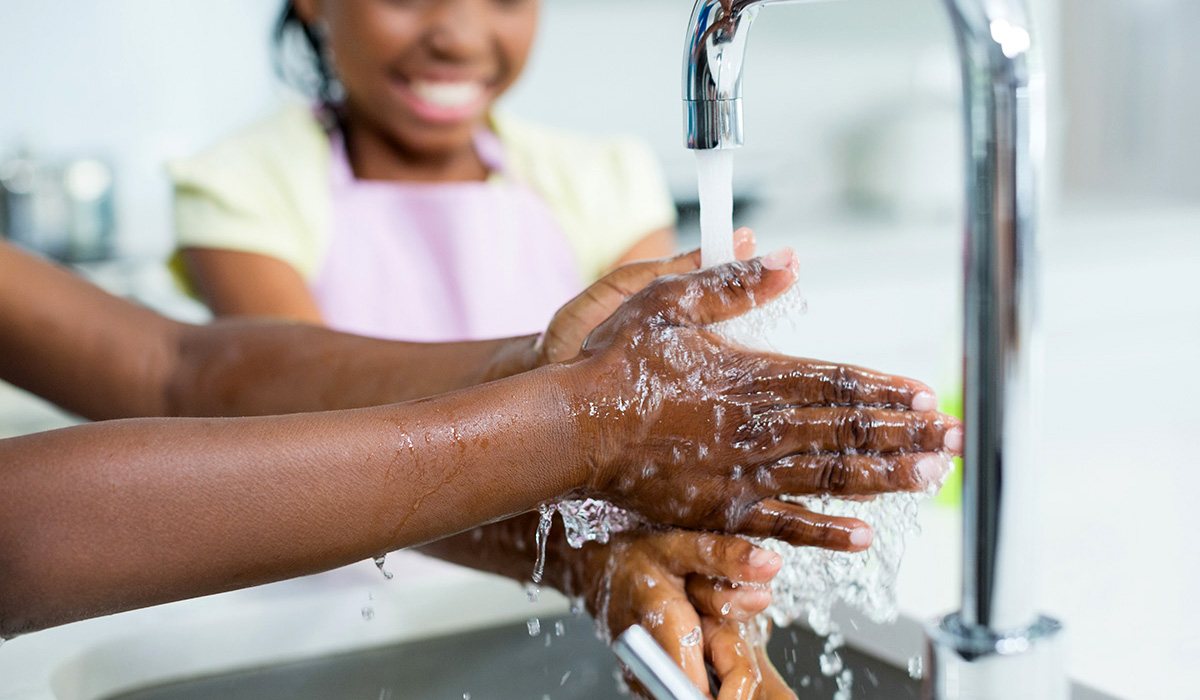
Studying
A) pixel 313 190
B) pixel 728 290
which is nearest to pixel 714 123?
pixel 728 290

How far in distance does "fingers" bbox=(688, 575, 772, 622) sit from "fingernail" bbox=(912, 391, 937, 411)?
130 mm

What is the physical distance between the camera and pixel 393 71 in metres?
1.18

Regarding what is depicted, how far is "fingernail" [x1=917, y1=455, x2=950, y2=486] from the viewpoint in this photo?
0.58 m

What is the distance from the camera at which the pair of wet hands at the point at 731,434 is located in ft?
1.91

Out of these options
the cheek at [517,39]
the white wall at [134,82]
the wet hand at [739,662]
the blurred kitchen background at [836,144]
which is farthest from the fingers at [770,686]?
the white wall at [134,82]

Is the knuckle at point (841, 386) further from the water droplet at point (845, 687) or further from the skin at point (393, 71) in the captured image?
the skin at point (393, 71)

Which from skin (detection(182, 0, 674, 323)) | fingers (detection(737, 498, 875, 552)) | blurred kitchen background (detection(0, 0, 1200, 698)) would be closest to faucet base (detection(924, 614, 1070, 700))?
fingers (detection(737, 498, 875, 552))

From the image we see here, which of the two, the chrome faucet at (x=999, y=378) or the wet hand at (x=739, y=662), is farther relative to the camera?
the wet hand at (x=739, y=662)

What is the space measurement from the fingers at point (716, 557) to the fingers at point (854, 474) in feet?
0.12

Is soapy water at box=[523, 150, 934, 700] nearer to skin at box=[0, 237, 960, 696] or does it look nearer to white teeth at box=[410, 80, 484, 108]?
skin at box=[0, 237, 960, 696]

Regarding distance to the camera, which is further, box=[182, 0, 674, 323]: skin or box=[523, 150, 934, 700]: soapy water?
box=[182, 0, 674, 323]: skin

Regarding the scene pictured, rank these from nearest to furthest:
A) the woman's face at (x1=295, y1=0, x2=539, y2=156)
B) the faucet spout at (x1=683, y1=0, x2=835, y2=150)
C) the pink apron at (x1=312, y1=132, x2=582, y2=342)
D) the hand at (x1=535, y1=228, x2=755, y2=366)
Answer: the faucet spout at (x1=683, y1=0, x2=835, y2=150), the hand at (x1=535, y1=228, x2=755, y2=366), the woman's face at (x1=295, y1=0, x2=539, y2=156), the pink apron at (x1=312, y1=132, x2=582, y2=342)

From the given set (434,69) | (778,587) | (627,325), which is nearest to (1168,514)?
(778,587)

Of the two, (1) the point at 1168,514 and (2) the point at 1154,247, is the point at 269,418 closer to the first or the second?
(1) the point at 1168,514
